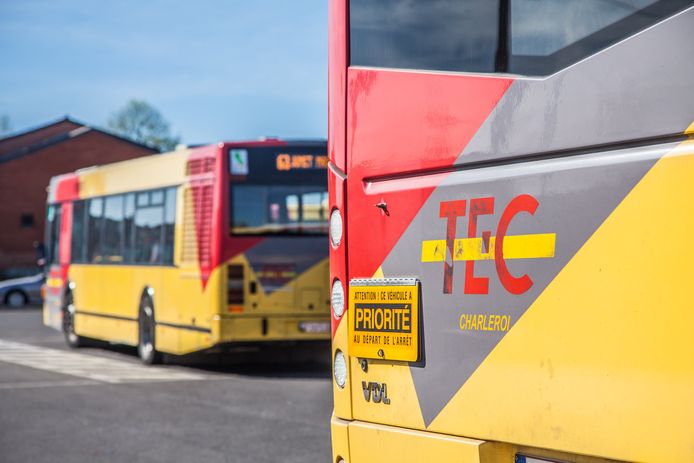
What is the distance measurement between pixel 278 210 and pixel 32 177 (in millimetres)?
48635

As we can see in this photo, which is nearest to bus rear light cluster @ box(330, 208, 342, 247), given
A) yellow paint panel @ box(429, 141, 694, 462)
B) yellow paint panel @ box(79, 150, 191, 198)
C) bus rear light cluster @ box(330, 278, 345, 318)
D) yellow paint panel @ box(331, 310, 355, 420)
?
bus rear light cluster @ box(330, 278, 345, 318)

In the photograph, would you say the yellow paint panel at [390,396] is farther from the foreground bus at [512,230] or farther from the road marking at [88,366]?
the road marking at [88,366]

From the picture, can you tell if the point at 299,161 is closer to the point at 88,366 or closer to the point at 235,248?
the point at 235,248

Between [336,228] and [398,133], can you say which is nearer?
[398,133]

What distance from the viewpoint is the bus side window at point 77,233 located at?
20.6m

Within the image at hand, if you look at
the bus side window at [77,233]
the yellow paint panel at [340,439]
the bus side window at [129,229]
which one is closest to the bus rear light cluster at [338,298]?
the yellow paint panel at [340,439]

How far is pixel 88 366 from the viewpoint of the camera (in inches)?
672

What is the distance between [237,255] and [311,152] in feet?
5.72

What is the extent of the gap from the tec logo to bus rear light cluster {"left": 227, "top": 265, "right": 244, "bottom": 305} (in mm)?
10511

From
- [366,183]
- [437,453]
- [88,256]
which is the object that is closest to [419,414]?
[437,453]

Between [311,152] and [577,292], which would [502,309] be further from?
[311,152]

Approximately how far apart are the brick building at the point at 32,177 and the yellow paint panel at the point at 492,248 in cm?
5288

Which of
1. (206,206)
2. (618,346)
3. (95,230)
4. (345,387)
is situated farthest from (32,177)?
(618,346)

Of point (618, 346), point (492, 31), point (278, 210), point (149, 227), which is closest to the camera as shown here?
point (618, 346)
